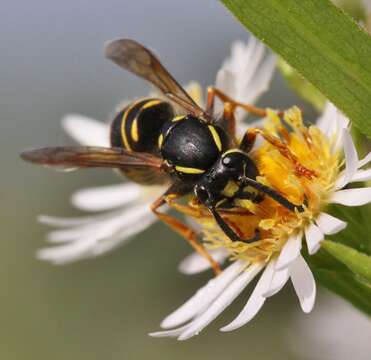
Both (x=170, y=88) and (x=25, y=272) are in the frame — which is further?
(x=25, y=272)

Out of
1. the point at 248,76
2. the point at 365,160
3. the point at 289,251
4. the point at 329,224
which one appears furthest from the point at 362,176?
the point at 248,76

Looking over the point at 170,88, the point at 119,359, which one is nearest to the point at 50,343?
the point at 119,359

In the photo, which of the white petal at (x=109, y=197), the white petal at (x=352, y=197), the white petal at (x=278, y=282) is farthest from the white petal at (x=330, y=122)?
the white petal at (x=109, y=197)

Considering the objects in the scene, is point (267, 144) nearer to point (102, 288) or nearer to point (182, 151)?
point (182, 151)

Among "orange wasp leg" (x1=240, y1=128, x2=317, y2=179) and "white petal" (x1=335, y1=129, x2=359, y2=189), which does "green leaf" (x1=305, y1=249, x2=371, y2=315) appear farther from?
"orange wasp leg" (x1=240, y1=128, x2=317, y2=179)

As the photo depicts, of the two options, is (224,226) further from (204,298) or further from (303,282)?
(303,282)
